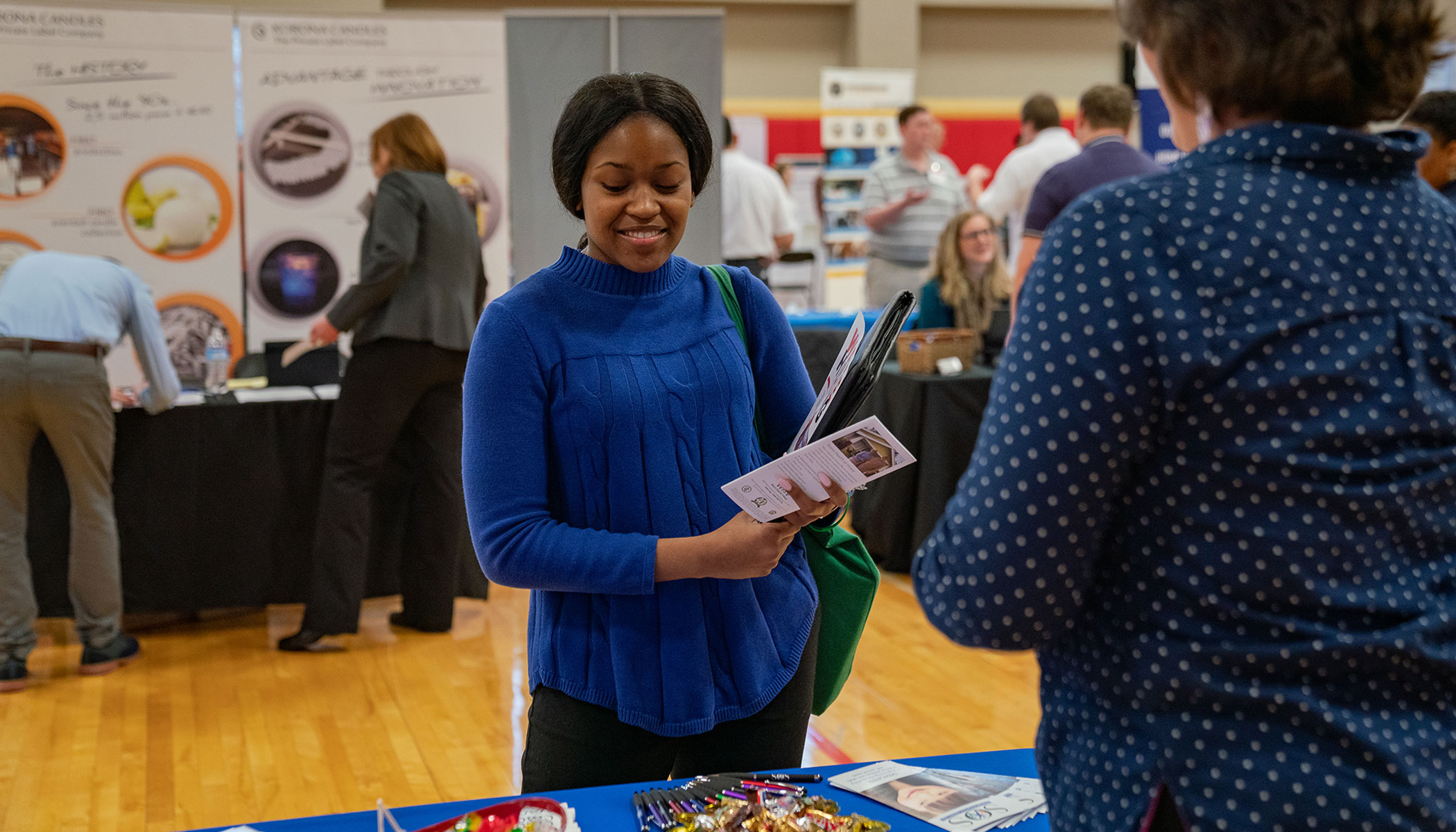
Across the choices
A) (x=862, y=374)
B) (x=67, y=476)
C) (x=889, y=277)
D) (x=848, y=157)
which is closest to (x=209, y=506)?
(x=67, y=476)

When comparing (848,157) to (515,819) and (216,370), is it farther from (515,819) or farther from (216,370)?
(515,819)

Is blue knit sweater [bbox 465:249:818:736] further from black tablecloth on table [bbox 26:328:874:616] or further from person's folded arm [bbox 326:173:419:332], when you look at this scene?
black tablecloth on table [bbox 26:328:874:616]

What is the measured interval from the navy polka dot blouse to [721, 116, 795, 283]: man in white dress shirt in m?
6.36

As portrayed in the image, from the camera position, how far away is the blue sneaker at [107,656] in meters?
3.93

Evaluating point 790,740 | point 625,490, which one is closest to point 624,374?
point 625,490

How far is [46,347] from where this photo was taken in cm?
376

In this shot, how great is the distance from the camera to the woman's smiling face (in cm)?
146

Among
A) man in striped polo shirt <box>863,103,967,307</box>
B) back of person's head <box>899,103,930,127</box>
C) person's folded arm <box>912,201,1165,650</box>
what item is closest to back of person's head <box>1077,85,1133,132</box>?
man in striped polo shirt <box>863,103,967,307</box>

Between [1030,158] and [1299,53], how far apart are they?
18.4 ft

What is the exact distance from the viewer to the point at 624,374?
1461mm

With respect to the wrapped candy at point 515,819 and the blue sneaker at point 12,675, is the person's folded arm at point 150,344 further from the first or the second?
the wrapped candy at point 515,819

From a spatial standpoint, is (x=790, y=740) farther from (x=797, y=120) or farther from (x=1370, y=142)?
(x=797, y=120)

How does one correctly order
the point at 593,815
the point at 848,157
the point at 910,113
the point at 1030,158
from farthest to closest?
the point at 848,157
the point at 910,113
the point at 1030,158
the point at 593,815

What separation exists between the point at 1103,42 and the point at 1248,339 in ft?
46.4
